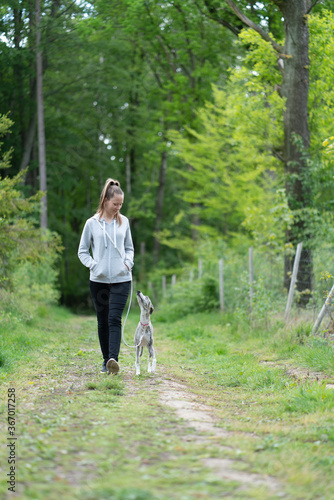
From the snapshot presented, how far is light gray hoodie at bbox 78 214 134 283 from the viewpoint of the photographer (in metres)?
6.80

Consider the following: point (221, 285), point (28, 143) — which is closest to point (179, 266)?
point (28, 143)

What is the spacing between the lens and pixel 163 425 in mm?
4684

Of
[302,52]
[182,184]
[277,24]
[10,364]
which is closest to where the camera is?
[10,364]

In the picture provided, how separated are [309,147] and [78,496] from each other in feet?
37.6

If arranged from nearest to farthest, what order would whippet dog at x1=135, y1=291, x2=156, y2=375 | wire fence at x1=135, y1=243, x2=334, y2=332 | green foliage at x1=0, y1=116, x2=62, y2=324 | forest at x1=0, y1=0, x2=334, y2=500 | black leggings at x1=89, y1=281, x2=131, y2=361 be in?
forest at x1=0, y1=0, x2=334, y2=500
black leggings at x1=89, y1=281, x2=131, y2=361
whippet dog at x1=135, y1=291, x2=156, y2=375
green foliage at x1=0, y1=116, x2=62, y2=324
wire fence at x1=135, y1=243, x2=334, y2=332

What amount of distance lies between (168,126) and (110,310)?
28355mm

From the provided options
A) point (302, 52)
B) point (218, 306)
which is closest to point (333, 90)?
point (302, 52)

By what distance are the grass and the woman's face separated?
6.61ft

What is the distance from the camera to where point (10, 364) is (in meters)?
7.46

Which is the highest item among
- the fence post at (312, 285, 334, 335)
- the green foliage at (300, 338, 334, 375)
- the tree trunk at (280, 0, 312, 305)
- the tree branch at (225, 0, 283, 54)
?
the tree branch at (225, 0, 283, 54)

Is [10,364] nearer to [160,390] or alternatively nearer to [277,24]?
[160,390]

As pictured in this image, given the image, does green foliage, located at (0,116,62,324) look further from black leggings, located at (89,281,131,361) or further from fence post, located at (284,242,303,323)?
fence post, located at (284,242,303,323)

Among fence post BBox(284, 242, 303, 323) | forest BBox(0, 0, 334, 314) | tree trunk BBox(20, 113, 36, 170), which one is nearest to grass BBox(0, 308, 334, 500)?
fence post BBox(284, 242, 303, 323)

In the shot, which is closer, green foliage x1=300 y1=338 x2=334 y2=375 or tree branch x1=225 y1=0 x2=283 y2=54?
green foliage x1=300 y1=338 x2=334 y2=375
